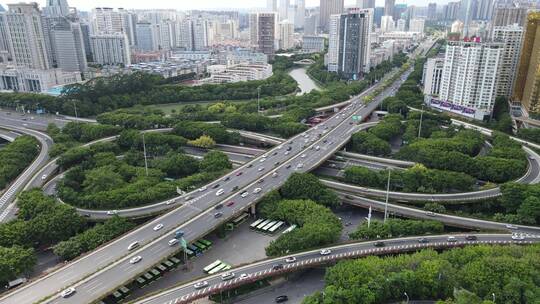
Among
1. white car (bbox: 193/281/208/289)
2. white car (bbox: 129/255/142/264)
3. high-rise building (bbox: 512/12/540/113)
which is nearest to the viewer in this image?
white car (bbox: 193/281/208/289)

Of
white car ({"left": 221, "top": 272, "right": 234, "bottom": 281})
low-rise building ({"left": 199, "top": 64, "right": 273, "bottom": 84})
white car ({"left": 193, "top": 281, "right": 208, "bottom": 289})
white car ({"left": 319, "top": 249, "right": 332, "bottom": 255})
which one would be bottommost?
white car ({"left": 221, "top": 272, "right": 234, "bottom": 281})

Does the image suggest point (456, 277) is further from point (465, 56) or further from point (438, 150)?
point (465, 56)

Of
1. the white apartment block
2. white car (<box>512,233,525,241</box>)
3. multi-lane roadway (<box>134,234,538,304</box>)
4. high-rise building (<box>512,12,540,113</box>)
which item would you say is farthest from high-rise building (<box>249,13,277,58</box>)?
white car (<box>512,233,525,241</box>)

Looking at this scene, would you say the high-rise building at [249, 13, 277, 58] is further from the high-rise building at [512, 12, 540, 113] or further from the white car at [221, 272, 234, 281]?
the white car at [221, 272, 234, 281]

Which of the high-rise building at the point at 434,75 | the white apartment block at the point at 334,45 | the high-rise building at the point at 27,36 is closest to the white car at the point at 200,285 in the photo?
the high-rise building at the point at 434,75

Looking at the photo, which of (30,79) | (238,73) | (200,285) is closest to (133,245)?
(200,285)

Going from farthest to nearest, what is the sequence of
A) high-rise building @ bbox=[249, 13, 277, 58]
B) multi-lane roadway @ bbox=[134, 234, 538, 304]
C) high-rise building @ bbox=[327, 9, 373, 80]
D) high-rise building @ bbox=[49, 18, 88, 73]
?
high-rise building @ bbox=[249, 13, 277, 58]
high-rise building @ bbox=[49, 18, 88, 73]
high-rise building @ bbox=[327, 9, 373, 80]
multi-lane roadway @ bbox=[134, 234, 538, 304]
